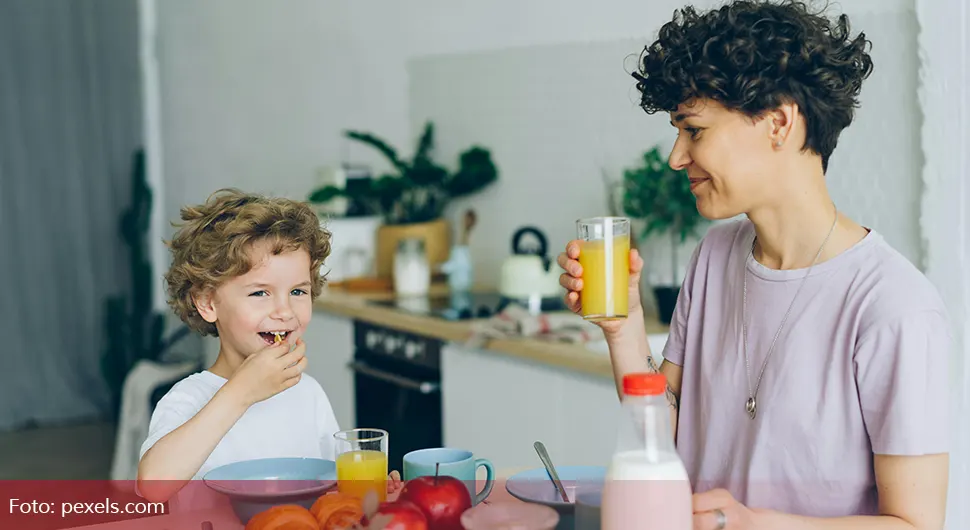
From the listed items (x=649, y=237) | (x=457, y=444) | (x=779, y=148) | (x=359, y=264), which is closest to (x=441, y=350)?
(x=457, y=444)

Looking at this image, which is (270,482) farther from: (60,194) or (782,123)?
(60,194)

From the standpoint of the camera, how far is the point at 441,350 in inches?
126

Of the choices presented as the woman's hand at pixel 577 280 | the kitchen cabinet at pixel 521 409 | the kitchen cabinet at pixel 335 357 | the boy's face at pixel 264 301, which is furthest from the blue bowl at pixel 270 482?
the kitchen cabinet at pixel 335 357

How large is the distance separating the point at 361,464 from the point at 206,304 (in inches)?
21.4

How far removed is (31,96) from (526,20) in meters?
3.23

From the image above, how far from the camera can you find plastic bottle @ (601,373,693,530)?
3.44ft

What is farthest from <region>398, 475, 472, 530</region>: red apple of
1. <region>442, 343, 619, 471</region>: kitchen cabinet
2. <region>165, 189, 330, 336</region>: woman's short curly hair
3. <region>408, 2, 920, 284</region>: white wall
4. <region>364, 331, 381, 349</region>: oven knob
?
<region>364, 331, 381, 349</region>: oven knob

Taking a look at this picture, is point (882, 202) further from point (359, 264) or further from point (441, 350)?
point (359, 264)

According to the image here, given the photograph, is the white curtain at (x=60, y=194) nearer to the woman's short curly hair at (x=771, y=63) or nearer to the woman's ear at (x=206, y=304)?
the woman's ear at (x=206, y=304)

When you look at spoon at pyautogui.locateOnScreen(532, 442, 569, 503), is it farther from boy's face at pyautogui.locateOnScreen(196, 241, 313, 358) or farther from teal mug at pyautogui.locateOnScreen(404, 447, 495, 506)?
boy's face at pyautogui.locateOnScreen(196, 241, 313, 358)

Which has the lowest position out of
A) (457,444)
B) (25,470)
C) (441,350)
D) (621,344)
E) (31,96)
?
(25,470)

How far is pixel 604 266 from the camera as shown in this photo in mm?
1492

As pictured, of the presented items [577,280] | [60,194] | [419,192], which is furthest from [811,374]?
[60,194]

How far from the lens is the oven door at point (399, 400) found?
130 inches
